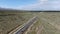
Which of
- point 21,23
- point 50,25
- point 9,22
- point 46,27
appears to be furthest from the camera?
point 50,25

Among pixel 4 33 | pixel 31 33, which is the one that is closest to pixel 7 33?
pixel 4 33

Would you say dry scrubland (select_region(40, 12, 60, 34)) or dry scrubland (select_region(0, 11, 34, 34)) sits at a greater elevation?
dry scrubland (select_region(0, 11, 34, 34))

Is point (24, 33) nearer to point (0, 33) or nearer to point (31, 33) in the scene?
point (31, 33)

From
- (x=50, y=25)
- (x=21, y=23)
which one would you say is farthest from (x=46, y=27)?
(x=21, y=23)

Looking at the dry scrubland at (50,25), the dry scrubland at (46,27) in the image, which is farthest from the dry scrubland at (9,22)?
the dry scrubland at (50,25)

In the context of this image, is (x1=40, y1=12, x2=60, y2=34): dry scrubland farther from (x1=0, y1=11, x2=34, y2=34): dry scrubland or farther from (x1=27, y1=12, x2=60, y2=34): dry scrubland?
(x1=0, y1=11, x2=34, y2=34): dry scrubland

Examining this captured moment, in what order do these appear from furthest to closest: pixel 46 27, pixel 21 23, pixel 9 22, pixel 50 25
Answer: pixel 50 25 < pixel 46 27 < pixel 21 23 < pixel 9 22

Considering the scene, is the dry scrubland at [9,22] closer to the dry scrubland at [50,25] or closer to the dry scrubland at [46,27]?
the dry scrubland at [46,27]

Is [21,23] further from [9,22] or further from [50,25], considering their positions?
[50,25]

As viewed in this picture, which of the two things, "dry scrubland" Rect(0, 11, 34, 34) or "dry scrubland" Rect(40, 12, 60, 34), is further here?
"dry scrubland" Rect(40, 12, 60, 34)

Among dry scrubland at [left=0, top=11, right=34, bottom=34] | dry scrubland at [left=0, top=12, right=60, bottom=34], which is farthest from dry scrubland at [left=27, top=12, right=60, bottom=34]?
dry scrubland at [left=0, top=11, right=34, bottom=34]

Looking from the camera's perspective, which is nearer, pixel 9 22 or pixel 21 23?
pixel 9 22
